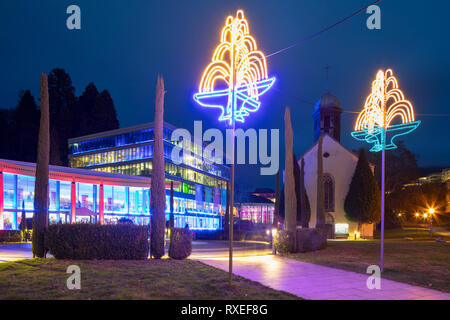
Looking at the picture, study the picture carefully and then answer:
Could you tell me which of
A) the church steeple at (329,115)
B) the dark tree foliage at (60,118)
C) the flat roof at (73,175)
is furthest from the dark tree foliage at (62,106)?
the church steeple at (329,115)

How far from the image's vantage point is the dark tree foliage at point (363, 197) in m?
42.6

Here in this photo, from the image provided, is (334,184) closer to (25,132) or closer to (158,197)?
(158,197)

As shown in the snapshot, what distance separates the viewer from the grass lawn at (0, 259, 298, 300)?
846cm

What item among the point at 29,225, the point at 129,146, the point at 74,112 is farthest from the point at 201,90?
the point at 74,112

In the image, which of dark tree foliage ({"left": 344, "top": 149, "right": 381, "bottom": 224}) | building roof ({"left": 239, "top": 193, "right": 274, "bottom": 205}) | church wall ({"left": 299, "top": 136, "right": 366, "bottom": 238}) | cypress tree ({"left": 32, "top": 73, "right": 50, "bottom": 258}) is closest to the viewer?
cypress tree ({"left": 32, "top": 73, "right": 50, "bottom": 258})

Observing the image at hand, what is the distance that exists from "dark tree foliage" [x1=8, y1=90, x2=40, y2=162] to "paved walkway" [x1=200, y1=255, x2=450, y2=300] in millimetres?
72498

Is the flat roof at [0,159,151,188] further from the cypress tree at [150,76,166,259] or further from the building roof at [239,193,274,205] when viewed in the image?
the building roof at [239,193,274,205]

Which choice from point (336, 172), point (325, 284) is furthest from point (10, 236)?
point (336, 172)

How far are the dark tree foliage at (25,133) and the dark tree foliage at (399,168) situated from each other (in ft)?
207

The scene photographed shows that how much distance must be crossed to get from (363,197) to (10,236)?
34.0 meters

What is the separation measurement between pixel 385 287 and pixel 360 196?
33.9 m

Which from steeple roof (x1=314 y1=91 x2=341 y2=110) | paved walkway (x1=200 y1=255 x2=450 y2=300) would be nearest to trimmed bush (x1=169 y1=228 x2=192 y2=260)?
paved walkway (x1=200 y1=255 x2=450 y2=300)

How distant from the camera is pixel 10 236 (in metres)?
27.2

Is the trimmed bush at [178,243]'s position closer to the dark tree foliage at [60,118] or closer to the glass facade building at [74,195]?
the glass facade building at [74,195]
